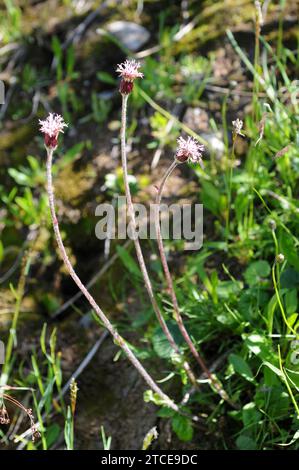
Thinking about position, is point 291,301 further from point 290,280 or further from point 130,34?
point 130,34

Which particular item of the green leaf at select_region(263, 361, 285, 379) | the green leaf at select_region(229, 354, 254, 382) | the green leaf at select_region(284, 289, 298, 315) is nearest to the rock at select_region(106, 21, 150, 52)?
the green leaf at select_region(284, 289, 298, 315)

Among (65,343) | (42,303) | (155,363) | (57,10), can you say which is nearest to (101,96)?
(57,10)

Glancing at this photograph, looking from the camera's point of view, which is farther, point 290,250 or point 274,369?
point 290,250

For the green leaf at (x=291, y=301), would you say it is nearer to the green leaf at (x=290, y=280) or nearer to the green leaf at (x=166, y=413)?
the green leaf at (x=290, y=280)

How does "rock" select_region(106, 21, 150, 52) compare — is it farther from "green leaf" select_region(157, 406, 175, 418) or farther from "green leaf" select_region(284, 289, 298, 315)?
"green leaf" select_region(157, 406, 175, 418)

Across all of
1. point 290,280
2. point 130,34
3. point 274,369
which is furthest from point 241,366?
point 130,34
